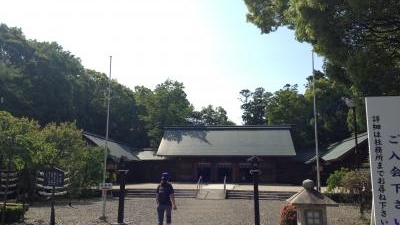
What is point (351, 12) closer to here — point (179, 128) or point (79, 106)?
point (179, 128)

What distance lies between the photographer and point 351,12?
10297mm

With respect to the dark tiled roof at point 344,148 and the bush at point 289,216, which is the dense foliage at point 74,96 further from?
the bush at point 289,216

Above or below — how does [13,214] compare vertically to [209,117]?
below

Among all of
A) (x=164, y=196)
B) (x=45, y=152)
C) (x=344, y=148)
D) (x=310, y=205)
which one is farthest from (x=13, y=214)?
(x=344, y=148)

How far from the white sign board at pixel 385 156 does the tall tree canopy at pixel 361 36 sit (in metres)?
3.67

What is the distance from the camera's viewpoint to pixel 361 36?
11.1 meters

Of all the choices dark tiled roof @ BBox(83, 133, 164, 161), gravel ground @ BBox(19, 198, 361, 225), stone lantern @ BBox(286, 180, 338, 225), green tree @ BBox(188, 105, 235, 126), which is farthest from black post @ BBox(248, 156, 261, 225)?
green tree @ BBox(188, 105, 235, 126)

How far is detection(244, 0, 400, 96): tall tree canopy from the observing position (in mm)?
10328

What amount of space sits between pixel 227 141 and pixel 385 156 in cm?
3237

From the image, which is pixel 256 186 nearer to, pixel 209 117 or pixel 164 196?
pixel 164 196

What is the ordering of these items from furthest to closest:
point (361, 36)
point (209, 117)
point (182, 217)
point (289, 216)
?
1. point (209, 117)
2. point (182, 217)
3. point (289, 216)
4. point (361, 36)

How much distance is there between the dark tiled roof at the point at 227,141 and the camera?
3697 centimetres

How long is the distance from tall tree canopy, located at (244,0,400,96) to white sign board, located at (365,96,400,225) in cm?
367

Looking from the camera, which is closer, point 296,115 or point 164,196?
point 164,196
